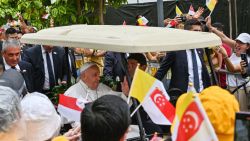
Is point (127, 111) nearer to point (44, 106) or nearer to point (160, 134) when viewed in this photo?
point (44, 106)

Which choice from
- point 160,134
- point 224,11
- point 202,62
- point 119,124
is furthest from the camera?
point 224,11

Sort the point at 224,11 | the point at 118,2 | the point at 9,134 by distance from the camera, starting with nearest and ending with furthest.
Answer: the point at 9,134 → the point at 118,2 → the point at 224,11

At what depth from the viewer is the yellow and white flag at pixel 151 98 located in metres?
3.91

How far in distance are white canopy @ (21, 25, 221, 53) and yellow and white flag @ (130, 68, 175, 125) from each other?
1.36 ft

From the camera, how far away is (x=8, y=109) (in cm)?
294

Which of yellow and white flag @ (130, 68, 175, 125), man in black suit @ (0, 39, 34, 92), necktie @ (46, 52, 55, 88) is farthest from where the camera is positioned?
necktie @ (46, 52, 55, 88)

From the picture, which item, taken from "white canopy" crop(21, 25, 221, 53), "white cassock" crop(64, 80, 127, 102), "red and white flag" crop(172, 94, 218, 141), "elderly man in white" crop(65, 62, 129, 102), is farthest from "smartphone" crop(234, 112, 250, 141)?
"elderly man in white" crop(65, 62, 129, 102)

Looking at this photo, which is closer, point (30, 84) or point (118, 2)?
point (30, 84)

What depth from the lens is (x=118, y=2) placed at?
11695 mm

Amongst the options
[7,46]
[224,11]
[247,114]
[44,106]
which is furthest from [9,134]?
[224,11]

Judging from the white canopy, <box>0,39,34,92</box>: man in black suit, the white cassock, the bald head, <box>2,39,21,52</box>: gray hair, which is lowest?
the white cassock

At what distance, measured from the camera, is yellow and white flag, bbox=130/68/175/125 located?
3.91 m

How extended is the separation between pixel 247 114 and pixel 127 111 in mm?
773

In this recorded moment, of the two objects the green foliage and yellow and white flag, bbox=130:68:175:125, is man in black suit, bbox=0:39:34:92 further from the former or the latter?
the green foliage
